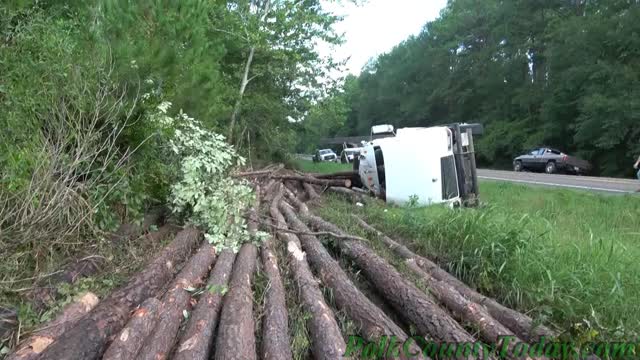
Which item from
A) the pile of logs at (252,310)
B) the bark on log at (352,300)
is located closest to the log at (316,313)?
the pile of logs at (252,310)

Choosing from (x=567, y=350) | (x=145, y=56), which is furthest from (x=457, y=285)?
(x=145, y=56)

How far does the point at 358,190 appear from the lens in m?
10.7

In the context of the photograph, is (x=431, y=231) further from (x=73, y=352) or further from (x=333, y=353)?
(x=73, y=352)

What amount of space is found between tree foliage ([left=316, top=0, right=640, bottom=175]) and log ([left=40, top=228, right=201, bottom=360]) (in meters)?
22.9

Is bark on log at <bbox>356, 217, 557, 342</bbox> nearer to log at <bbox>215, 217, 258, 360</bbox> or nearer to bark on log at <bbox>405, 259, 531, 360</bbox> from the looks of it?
bark on log at <bbox>405, 259, 531, 360</bbox>

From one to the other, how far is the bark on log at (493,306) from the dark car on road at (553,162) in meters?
20.7

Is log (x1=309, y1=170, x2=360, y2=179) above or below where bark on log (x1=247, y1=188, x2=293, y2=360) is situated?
above

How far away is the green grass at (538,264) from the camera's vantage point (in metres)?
3.43

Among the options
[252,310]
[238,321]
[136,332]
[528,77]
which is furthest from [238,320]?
[528,77]

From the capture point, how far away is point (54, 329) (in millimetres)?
2785

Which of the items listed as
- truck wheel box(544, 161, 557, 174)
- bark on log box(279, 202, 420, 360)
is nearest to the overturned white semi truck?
bark on log box(279, 202, 420, 360)

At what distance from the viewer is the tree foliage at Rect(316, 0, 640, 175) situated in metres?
21.6

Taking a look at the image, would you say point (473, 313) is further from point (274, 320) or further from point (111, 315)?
point (111, 315)

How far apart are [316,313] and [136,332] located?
1.24 metres
